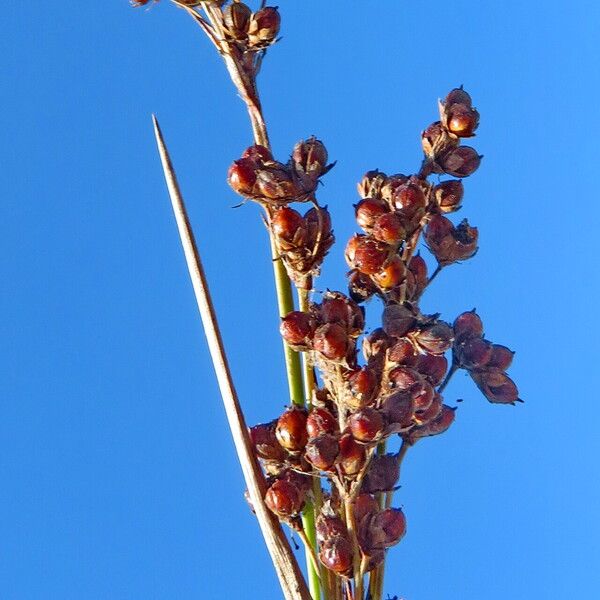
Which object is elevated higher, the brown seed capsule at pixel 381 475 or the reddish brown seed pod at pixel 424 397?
the reddish brown seed pod at pixel 424 397

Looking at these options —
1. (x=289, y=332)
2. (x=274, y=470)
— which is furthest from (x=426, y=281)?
(x=274, y=470)

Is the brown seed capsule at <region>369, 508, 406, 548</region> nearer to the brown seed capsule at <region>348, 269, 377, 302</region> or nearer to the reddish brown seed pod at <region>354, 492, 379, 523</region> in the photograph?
the reddish brown seed pod at <region>354, 492, 379, 523</region>

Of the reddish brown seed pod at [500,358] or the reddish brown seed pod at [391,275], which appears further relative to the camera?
the reddish brown seed pod at [500,358]

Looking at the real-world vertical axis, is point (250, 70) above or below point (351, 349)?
above

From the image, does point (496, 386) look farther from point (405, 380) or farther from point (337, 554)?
point (337, 554)

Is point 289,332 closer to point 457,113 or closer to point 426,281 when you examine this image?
point 426,281

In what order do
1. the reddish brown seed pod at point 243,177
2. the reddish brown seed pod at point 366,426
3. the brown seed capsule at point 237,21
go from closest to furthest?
the reddish brown seed pod at point 366,426 < the reddish brown seed pod at point 243,177 < the brown seed capsule at point 237,21

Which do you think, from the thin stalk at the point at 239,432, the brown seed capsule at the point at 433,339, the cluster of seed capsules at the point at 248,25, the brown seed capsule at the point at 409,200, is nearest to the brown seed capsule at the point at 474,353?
the brown seed capsule at the point at 433,339

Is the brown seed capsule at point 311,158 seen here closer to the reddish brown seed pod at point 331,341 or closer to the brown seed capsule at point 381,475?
the reddish brown seed pod at point 331,341

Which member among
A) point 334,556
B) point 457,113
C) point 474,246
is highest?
point 457,113
